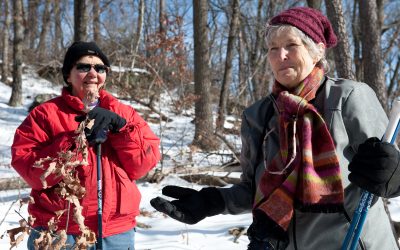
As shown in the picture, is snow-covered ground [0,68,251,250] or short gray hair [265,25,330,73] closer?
short gray hair [265,25,330,73]

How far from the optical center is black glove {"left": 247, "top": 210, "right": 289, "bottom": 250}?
1.73m

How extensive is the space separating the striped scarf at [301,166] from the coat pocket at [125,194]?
37.5 inches

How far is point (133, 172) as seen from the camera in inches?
102

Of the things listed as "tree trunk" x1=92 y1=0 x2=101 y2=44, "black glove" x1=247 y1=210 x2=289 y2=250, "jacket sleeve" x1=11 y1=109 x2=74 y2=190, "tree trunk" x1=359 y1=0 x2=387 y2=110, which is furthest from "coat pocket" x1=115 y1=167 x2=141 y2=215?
"tree trunk" x1=92 y1=0 x2=101 y2=44

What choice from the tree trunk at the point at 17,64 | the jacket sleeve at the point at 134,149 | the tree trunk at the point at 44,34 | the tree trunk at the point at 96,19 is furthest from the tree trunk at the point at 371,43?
the tree trunk at the point at 44,34

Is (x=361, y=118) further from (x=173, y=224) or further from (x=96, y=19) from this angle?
(x=96, y=19)

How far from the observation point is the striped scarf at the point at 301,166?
164 cm

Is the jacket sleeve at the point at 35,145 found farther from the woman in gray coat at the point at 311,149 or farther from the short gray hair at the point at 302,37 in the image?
the short gray hair at the point at 302,37

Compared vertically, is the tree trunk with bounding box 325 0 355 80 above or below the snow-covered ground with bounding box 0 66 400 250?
above

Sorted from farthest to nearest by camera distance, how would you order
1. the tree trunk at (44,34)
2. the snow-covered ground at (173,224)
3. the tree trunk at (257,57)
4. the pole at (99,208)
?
the tree trunk at (44,34)
the tree trunk at (257,57)
the snow-covered ground at (173,224)
the pole at (99,208)

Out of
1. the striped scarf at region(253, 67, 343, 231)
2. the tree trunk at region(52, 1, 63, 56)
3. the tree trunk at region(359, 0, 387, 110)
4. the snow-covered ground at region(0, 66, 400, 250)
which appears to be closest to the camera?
the striped scarf at region(253, 67, 343, 231)

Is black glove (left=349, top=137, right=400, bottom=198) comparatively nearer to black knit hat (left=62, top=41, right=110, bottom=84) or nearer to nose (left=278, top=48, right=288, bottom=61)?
nose (left=278, top=48, right=288, bottom=61)

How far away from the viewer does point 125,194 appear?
2520 mm

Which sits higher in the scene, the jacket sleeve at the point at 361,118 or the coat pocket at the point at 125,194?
the jacket sleeve at the point at 361,118
